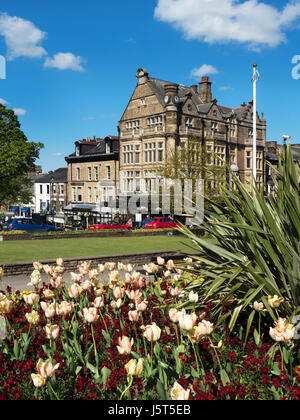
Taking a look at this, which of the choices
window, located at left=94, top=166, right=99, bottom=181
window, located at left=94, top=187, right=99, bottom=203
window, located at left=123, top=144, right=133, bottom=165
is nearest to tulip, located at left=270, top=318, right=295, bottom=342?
window, located at left=123, top=144, right=133, bottom=165

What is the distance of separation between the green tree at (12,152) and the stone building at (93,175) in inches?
450

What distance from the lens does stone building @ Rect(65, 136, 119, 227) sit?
52.4 meters

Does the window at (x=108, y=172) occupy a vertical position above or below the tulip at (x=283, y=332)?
above

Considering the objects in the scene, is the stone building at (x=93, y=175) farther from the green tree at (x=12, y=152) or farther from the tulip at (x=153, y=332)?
the tulip at (x=153, y=332)

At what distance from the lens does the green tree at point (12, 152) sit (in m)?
34.7

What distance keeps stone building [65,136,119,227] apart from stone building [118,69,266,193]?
324 cm

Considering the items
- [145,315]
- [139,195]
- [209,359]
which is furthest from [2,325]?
[139,195]

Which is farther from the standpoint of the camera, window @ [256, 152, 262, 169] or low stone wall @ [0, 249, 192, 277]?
window @ [256, 152, 262, 169]

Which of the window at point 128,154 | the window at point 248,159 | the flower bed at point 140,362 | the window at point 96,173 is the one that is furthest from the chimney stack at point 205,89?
the flower bed at point 140,362

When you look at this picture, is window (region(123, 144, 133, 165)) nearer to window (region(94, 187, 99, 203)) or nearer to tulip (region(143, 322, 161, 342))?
window (region(94, 187, 99, 203))

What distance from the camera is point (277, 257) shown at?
214 inches

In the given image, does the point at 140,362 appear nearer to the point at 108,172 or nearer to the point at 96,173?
the point at 108,172
